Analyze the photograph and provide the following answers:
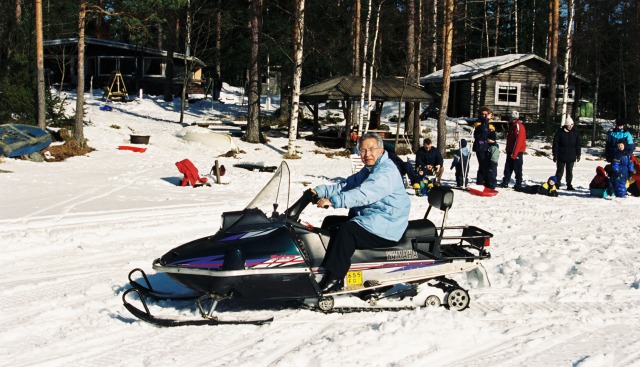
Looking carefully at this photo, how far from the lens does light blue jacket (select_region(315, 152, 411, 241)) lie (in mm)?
5504

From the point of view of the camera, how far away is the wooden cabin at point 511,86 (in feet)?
115

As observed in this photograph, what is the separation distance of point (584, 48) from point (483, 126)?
2774cm

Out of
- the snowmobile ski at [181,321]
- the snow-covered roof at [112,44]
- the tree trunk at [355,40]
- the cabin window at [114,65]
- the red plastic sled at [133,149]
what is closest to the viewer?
the snowmobile ski at [181,321]

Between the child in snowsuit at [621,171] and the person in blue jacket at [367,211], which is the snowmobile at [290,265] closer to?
the person in blue jacket at [367,211]

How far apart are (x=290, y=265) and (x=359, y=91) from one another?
2047 cm

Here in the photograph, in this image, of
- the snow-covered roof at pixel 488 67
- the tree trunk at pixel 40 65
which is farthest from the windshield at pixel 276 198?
the snow-covered roof at pixel 488 67

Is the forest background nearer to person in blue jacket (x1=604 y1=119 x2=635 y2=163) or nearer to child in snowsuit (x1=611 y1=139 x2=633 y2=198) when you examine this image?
person in blue jacket (x1=604 y1=119 x2=635 y2=163)

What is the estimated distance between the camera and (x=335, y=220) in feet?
A: 19.9

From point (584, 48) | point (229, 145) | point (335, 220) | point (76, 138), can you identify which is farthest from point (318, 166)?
point (584, 48)

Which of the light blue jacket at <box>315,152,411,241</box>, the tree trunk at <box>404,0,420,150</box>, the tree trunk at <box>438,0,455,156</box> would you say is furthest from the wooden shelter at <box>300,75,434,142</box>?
the light blue jacket at <box>315,152,411,241</box>

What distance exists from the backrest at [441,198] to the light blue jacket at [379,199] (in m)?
0.23

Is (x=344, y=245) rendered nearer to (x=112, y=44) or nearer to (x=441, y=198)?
(x=441, y=198)

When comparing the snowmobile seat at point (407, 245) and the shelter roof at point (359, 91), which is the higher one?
the shelter roof at point (359, 91)

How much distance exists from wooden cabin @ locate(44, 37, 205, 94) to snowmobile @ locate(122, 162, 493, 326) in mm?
35867
